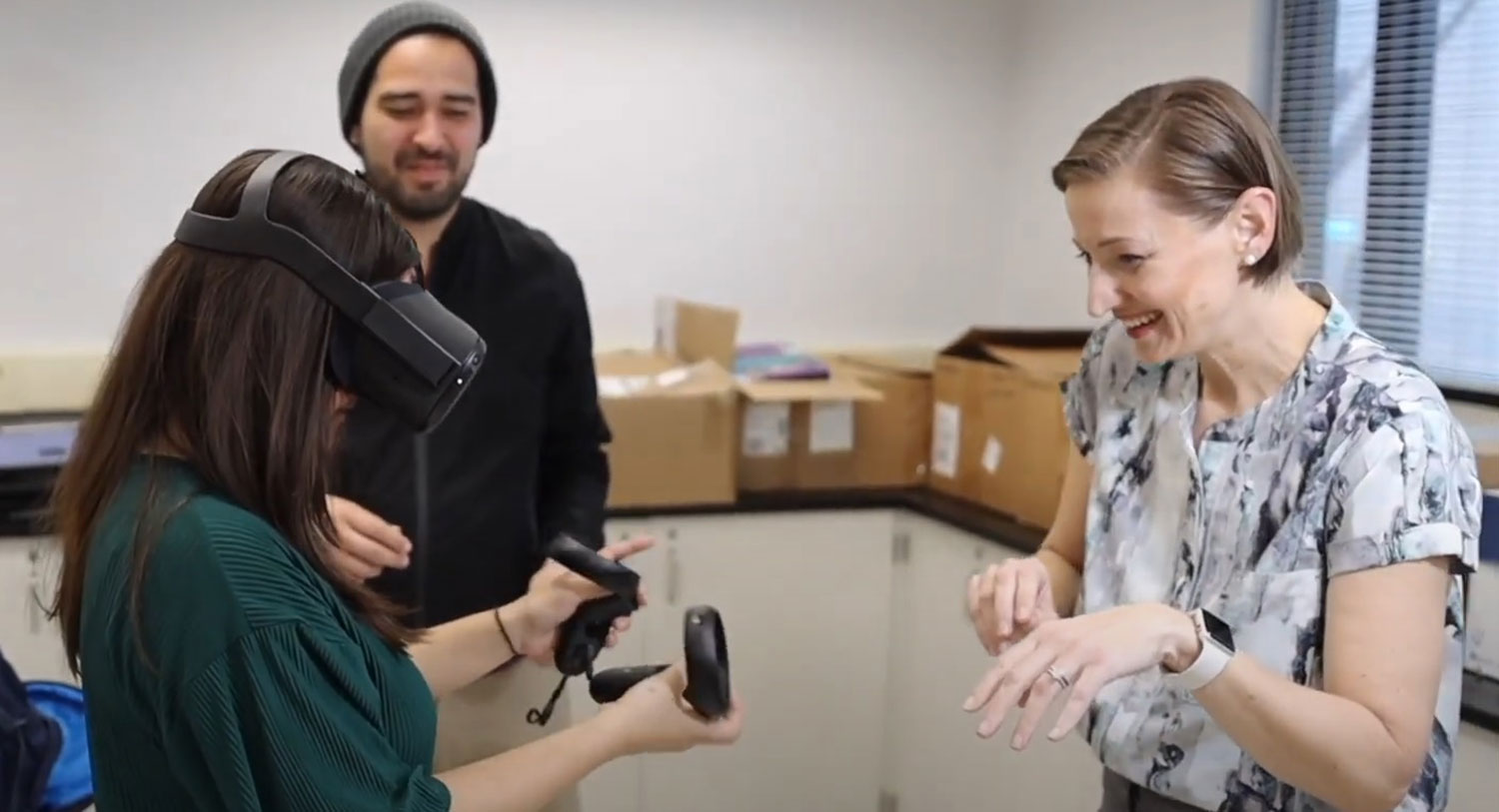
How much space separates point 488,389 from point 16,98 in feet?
5.32

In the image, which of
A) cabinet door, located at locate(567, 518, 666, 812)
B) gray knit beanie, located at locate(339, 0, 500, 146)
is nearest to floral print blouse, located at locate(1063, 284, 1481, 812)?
gray knit beanie, located at locate(339, 0, 500, 146)

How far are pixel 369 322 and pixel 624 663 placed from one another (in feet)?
6.65

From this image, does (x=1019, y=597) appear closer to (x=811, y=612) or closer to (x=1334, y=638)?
(x=1334, y=638)

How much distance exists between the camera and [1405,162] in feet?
8.41

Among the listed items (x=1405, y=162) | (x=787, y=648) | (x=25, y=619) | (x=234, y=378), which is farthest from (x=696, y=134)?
(x=234, y=378)

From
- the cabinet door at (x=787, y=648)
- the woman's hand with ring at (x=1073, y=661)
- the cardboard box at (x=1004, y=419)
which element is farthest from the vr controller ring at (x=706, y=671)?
the cabinet door at (x=787, y=648)

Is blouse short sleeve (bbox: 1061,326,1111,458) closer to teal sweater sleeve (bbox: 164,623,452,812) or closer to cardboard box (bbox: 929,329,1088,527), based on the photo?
teal sweater sleeve (bbox: 164,623,452,812)

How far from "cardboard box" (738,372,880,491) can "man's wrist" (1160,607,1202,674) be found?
180 cm

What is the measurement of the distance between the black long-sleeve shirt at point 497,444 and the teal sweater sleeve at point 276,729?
1004mm

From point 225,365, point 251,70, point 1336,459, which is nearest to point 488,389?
point 225,365

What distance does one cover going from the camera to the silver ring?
118 centimetres

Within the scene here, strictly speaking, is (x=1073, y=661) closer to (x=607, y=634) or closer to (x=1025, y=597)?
(x=1025, y=597)

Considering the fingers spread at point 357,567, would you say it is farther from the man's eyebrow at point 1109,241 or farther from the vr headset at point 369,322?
the man's eyebrow at point 1109,241

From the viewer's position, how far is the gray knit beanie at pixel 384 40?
6.64 ft
